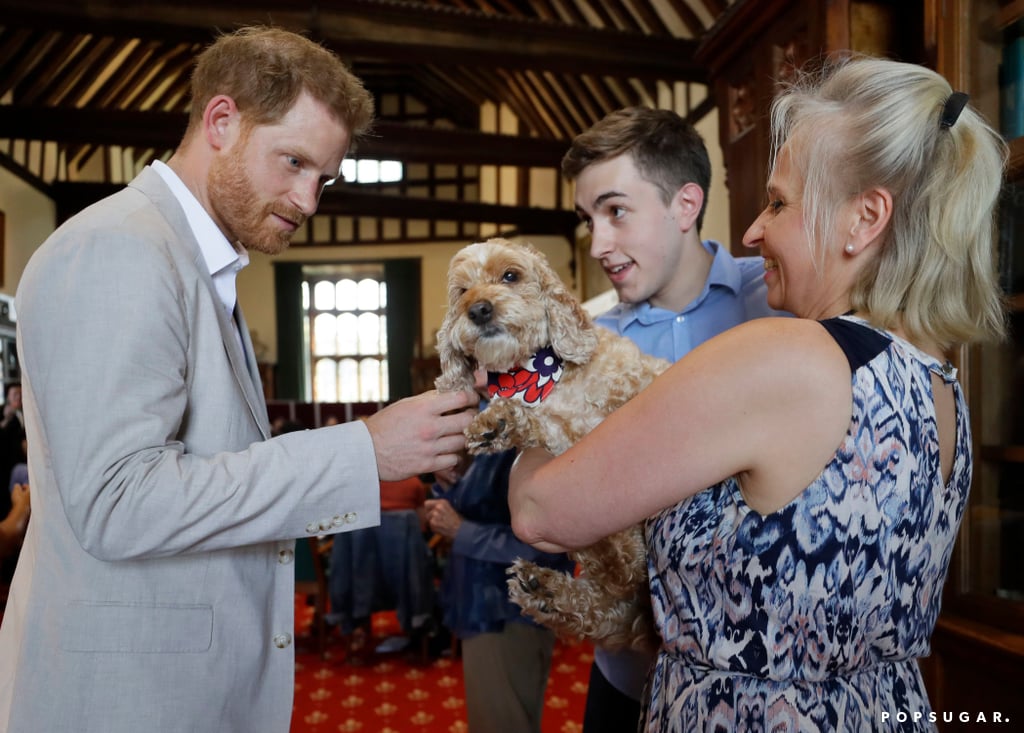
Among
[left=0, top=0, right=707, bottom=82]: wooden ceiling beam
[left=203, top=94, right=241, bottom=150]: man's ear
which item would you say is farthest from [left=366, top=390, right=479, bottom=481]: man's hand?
[left=0, top=0, right=707, bottom=82]: wooden ceiling beam

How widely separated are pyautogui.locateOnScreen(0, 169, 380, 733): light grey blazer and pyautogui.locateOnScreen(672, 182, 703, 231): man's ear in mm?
1154

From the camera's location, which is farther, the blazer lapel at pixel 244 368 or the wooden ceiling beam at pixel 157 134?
the wooden ceiling beam at pixel 157 134

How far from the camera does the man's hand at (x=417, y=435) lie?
1.43 metres

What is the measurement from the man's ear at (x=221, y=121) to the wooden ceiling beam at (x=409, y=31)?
5532mm

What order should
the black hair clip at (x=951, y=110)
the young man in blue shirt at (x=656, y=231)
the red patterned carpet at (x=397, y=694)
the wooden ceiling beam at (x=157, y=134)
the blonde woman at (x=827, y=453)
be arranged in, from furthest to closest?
the wooden ceiling beam at (x=157, y=134), the red patterned carpet at (x=397, y=694), the young man in blue shirt at (x=656, y=231), the black hair clip at (x=951, y=110), the blonde woman at (x=827, y=453)

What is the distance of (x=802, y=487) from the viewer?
110 centimetres

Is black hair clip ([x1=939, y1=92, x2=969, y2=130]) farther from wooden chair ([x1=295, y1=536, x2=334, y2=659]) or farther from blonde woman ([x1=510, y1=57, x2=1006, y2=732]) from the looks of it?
wooden chair ([x1=295, y1=536, x2=334, y2=659])

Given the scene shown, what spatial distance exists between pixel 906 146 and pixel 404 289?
2003cm

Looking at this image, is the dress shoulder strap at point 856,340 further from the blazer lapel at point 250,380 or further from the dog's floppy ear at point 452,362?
the blazer lapel at point 250,380

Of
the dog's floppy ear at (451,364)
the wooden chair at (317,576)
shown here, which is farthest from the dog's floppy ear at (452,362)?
the wooden chair at (317,576)

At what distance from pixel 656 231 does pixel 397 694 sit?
173 inches

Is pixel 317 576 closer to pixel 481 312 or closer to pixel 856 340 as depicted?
pixel 481 312

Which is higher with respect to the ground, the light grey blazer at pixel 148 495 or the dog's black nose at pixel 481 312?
the dog's black nose at pixel 481 312

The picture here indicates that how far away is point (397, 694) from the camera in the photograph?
5.45m
